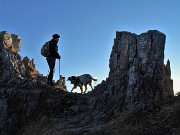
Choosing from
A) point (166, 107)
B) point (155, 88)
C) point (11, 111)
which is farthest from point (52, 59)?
point (166, 107)

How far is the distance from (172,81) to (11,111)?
6102 mm

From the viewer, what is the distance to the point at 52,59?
672 inches

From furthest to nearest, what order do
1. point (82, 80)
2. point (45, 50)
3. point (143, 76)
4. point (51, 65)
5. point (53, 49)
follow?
1. point (82, 80)
2. point (51, 65)
3. point (53, 49)
4. point (45, 50)
5. point (143, 76)

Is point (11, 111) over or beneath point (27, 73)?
beneath

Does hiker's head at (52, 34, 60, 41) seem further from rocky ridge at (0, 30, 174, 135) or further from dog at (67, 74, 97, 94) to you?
dog at (67, 74, 97, 94)

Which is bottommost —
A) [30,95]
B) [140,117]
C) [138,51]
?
[140,117]

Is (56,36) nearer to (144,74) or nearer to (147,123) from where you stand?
(144,74)

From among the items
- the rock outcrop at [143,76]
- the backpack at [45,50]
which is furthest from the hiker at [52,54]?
the rock outcrop at [143,76]

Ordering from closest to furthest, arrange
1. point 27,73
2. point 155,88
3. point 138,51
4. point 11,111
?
1. point 155,88
2. point 138,51
3. point 11,111
4. point 27,73

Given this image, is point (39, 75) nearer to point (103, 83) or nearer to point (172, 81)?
point (103, 83)

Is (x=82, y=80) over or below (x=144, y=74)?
over

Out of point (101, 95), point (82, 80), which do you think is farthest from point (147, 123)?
point (82, 80)

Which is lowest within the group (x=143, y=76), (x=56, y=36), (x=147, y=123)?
(x=147, y=123)

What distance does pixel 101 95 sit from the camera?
45.3 ft
